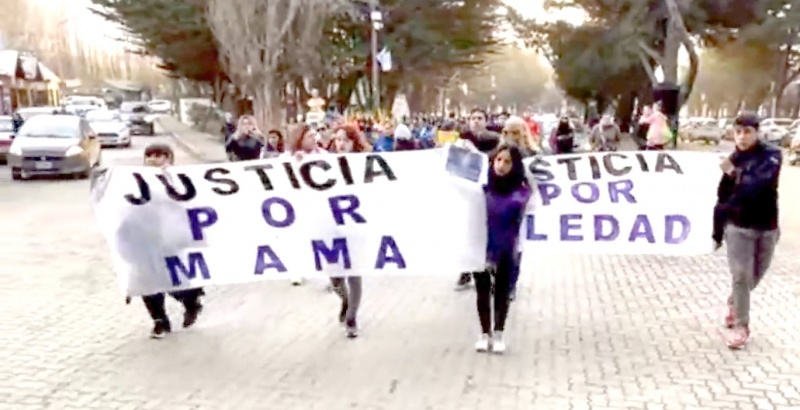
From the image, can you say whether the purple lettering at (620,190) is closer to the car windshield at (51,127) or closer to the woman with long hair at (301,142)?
the woman with long hair at (301,142)

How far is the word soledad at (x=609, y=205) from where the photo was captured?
781cm

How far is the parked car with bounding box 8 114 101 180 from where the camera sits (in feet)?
71.6

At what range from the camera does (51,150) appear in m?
21.8

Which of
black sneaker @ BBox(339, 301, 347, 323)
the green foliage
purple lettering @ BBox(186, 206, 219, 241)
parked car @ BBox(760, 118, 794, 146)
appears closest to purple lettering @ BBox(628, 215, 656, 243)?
black sneaker @ BBox(339, 301, 347, 323)

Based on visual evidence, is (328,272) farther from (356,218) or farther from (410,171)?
(410,171)

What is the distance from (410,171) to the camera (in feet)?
24.3

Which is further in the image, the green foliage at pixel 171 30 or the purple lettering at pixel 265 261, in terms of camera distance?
the green foliage at pixel 171 30

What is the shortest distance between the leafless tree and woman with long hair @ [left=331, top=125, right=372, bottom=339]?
77.8ft

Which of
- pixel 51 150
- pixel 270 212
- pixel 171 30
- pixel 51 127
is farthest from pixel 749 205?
pixel 171 30

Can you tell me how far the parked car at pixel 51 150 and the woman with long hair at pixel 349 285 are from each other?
15.3 metres

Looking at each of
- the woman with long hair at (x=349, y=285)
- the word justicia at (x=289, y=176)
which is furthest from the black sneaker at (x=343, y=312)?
the word justicia at (x=289, y=176)

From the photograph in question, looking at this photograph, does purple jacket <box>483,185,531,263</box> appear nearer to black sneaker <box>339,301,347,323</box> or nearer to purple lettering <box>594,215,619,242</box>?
purple lettering <box>594,215,619,242</box>

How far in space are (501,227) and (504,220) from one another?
61 millimetres

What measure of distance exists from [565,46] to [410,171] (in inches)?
1575
